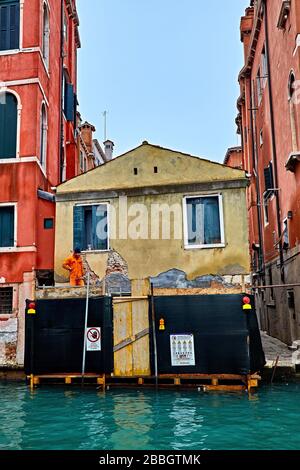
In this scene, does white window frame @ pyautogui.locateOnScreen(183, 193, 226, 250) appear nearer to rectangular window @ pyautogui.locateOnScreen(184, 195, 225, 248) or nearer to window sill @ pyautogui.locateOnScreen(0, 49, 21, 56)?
rectangular window @ pyautogui.locateOnScreen(184, 195, 225, 248)

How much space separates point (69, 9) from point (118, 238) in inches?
555

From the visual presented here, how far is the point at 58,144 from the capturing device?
18.3 metres

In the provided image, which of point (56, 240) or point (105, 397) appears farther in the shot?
point (56, 240)

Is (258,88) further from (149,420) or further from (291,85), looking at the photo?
(149,420)

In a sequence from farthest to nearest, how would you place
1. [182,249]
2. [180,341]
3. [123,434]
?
1. [182,249]
2. [180,341]
3. [123,434]

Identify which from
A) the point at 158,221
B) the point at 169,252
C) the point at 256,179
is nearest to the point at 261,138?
the point at 256,179

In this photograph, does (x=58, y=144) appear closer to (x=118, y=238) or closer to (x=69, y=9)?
(x=118, y=238)

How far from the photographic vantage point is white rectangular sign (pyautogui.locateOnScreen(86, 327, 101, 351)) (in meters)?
11.8

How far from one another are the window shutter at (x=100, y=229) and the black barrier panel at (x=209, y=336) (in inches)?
143

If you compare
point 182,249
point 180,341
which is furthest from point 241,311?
point 182,249

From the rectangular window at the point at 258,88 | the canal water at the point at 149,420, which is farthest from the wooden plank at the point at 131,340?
the rectangular window at the point at 258,88

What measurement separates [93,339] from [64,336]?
2.86 feet

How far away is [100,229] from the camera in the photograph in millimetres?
14297
